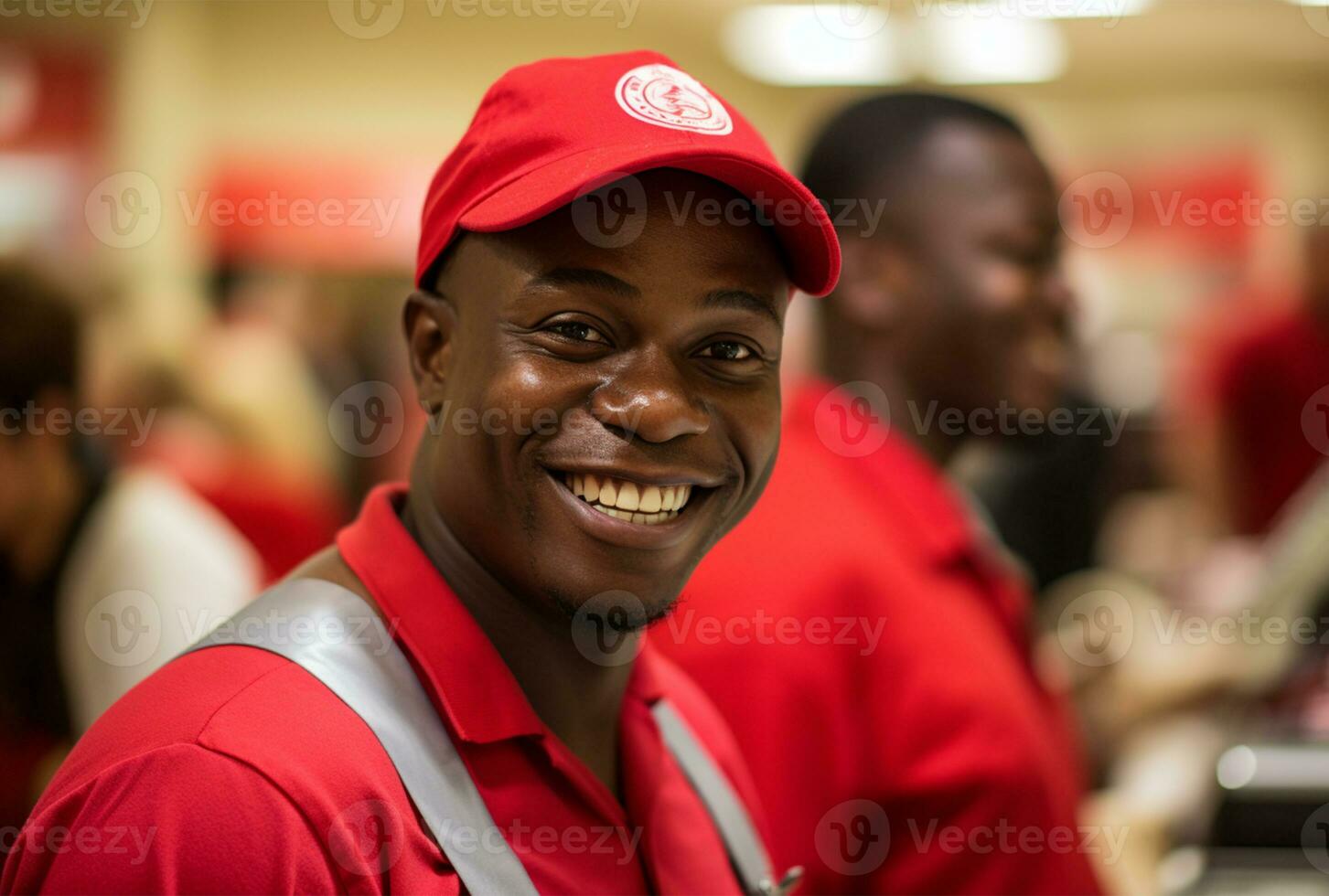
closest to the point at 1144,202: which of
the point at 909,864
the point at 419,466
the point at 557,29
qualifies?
the point at 557,29

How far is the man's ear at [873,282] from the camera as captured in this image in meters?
2.09

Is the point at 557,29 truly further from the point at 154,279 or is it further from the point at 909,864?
the point at 909,864

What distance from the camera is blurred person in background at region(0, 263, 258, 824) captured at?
1.97m

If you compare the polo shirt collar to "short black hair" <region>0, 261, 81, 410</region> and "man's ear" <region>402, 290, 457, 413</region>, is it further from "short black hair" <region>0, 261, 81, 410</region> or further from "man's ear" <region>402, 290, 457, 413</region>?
"short black hair" <region>0, 261, 81, 410</region>

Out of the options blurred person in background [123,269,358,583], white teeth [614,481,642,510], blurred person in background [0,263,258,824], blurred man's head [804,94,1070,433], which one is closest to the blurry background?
blurred person in background [123,269,358,583]

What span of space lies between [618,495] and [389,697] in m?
0.25

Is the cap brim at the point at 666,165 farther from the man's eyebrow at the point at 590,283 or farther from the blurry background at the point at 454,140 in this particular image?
the blurry background at the point at 454,140

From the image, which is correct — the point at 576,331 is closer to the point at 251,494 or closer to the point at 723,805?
the point at 723,805

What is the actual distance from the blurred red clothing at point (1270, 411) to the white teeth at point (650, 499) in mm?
3095

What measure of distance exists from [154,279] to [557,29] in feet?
8.24

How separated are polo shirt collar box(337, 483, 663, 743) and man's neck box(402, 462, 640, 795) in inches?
0.7

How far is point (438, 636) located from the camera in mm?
1072

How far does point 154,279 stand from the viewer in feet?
21.5

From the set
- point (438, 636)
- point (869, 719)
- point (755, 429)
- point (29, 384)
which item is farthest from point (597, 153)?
point (29, 384)
